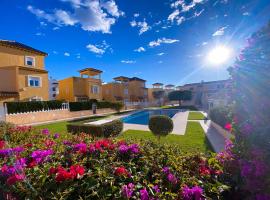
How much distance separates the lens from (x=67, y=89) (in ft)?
122

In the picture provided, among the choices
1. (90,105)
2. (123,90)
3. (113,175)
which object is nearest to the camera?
(113,175)

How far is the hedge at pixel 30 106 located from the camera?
2009 cm

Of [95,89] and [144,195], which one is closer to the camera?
[144,195]

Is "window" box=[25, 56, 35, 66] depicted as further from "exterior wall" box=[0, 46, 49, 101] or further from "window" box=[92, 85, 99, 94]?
"window" box=[92, 85, 99, 94]

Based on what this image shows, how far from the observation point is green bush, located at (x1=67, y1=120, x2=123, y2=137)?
36.1 feet

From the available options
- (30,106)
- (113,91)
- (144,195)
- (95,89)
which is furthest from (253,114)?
(113,91)

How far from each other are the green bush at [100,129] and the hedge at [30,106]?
12.6m

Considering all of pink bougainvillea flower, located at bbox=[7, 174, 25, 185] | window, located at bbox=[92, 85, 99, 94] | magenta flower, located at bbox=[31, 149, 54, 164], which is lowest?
pink bougainvillea flower, located at bbox=[7, 174, 25, 185]

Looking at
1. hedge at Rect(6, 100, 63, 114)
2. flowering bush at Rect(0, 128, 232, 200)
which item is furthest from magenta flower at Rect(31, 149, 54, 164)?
hedge at Rect(6, 100, 63, 114)

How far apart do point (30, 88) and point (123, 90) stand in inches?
1100

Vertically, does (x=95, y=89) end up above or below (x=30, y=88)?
above

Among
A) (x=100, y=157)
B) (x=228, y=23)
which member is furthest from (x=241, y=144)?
(x=228, y=23)

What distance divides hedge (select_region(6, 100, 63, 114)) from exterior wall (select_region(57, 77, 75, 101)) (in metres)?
10.6

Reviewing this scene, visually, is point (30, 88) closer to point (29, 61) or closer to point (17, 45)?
point (29, 61)
